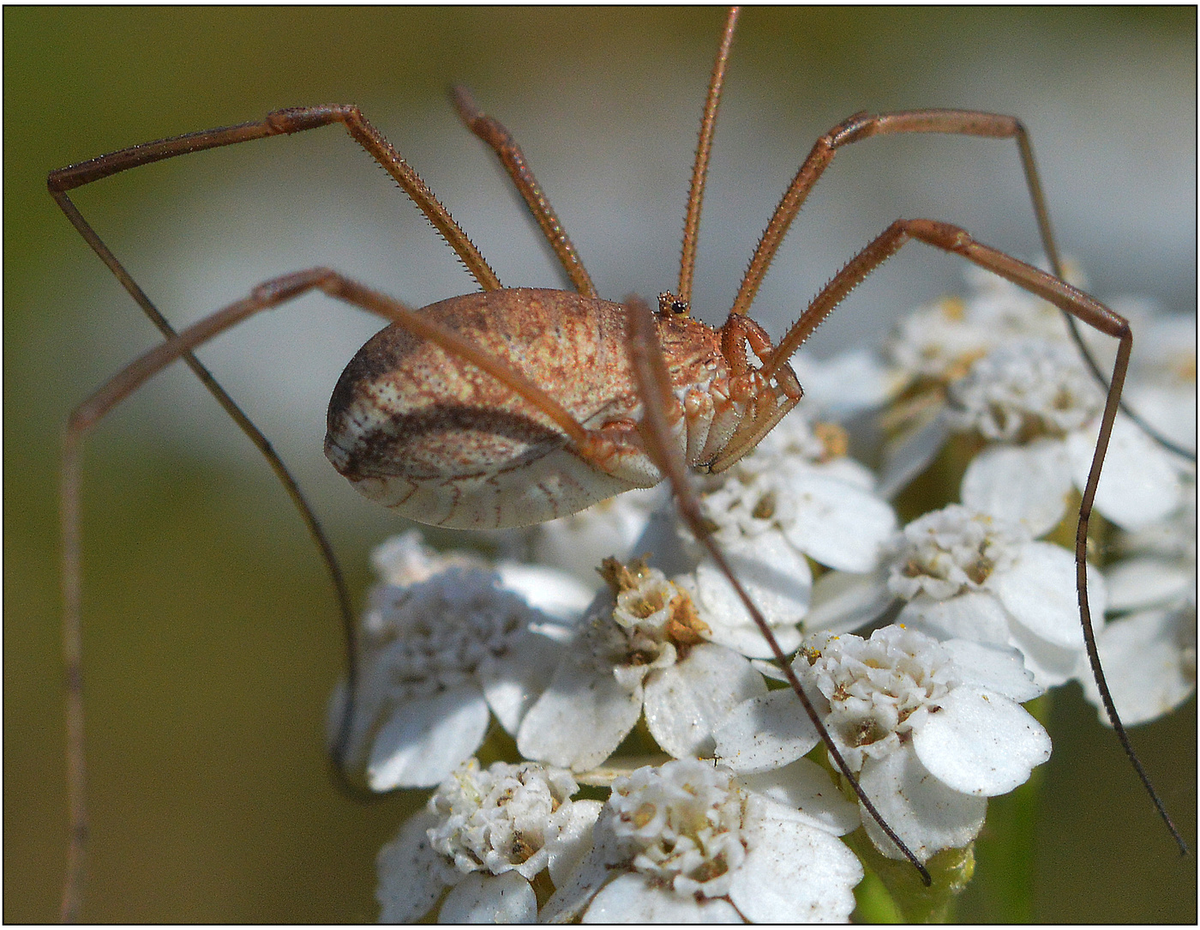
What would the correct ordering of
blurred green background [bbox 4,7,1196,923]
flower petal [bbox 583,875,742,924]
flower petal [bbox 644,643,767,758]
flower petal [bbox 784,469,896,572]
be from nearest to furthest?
flower petal [bbox 583,875,742,924] < flower petal [bbox 644,643,767,758] < flower petal [bbox 784,469,896,572] < blurred green background [bbox 4,7,1196,923]

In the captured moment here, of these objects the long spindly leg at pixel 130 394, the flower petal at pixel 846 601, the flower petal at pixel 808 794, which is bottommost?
the flower petal at pixel 808 794

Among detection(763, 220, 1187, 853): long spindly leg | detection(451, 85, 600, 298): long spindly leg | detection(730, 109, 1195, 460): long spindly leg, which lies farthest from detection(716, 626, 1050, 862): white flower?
detection(451, 85, 600, 298): long spindly leg

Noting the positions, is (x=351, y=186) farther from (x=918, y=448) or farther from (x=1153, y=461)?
(x=1153, y=461)

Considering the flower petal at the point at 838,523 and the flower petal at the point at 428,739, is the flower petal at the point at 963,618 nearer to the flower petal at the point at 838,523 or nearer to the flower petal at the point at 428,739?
the flower petal at the point at 838,523

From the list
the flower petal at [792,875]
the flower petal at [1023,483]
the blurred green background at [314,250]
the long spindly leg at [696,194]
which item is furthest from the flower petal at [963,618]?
the blurred green background at [314,250]

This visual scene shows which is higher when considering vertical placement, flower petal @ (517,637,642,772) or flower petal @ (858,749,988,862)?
flower petal @ (517,637,642,772)

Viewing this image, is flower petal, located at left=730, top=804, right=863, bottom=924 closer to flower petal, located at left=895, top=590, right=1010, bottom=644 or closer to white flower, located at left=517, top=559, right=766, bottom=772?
white flower, located at left=517, top=559, right=766, bottom=772

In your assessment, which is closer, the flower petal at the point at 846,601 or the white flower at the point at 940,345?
the flower petal at the point at 846,601

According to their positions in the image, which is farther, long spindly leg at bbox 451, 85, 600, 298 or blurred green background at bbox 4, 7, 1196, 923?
blurred green background at bbox 4, 7, 1196, 923
